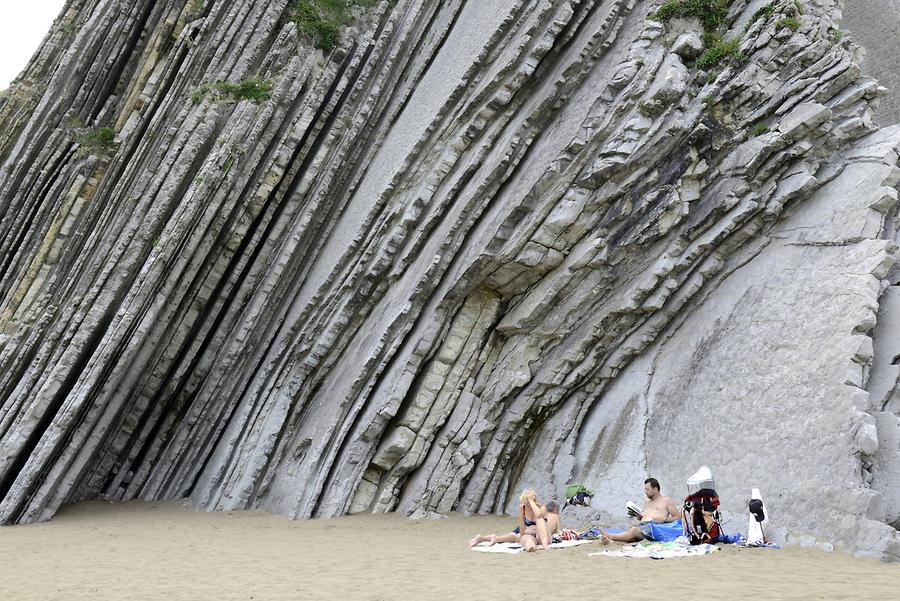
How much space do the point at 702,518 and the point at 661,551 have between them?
2.93ft

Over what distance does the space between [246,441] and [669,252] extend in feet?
32.1

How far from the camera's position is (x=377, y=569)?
893cm

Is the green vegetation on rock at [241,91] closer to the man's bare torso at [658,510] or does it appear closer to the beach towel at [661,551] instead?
the man's bare torso at [658,510]

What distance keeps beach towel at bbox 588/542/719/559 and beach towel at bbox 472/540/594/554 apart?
0.74 m

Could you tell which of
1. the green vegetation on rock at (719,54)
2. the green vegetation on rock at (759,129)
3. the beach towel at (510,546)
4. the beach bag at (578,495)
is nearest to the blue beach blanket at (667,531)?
the beach towel at (510,546)

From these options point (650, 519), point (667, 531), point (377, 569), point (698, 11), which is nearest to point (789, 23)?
point (698, 11)

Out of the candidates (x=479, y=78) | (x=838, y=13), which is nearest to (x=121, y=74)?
(x=479, y=78)

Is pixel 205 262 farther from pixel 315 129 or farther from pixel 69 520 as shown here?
pixel 69 520

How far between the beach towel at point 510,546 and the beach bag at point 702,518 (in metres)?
1.45

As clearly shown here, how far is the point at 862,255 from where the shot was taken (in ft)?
37.8

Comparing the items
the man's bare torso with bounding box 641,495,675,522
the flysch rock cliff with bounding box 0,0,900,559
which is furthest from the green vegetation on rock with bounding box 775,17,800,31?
the man's bare torso with bounding box 641,495,675,522

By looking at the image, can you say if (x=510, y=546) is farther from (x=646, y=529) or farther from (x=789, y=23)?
(x=789, y=23)

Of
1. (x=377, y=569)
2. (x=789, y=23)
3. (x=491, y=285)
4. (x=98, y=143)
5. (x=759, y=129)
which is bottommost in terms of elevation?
(x=377, y=569)

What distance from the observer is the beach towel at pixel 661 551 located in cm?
893
